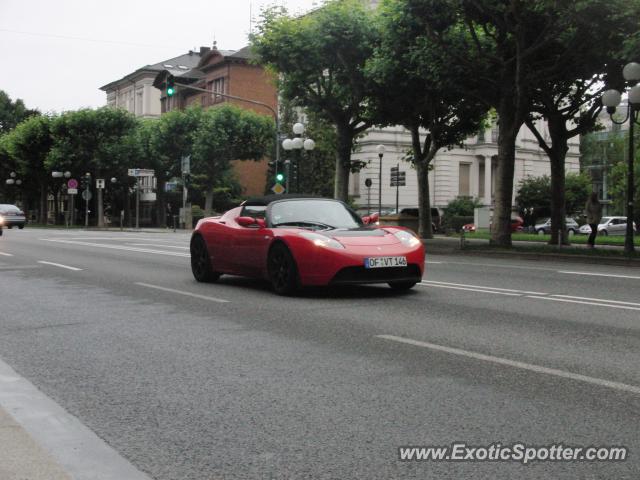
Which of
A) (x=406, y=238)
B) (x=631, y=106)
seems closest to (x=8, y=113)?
(x=631, y=106)

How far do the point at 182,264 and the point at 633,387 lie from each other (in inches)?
484

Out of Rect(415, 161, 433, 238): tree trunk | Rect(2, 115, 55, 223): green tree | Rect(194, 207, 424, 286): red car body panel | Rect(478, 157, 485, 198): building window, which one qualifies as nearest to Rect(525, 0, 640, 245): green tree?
Rect(415, 161, 433, 238): tree trunk

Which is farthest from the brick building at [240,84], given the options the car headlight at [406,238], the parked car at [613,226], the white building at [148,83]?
the car headlight at [406,238]

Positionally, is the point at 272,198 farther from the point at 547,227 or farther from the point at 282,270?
the point at 547,227

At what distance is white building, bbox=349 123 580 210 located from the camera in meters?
61.4

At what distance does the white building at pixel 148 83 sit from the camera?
91.1 m

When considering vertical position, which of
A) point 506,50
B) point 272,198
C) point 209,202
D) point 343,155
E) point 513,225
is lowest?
point 513,225

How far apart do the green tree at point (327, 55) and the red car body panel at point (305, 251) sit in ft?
62.7

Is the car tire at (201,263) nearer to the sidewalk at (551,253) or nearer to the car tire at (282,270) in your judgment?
the car tire at (282,270)

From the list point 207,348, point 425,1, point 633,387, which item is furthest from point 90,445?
point 425,1

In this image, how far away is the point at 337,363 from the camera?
6.05 metres

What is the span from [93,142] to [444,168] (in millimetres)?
28057

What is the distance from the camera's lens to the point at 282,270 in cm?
1057

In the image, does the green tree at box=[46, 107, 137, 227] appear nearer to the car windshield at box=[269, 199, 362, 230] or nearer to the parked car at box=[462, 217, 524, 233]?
the parked car at box=[462, 217, 524, 233]
